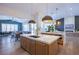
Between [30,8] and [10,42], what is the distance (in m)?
0.90

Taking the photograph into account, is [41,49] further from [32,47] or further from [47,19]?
[47,19]

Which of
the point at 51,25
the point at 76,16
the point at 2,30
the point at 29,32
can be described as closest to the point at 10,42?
the point at 2,30

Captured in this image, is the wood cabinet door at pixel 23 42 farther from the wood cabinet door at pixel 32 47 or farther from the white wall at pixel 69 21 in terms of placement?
the white wall at pixel 69 21

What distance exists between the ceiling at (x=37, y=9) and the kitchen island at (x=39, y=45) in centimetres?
56

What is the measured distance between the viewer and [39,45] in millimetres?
2785

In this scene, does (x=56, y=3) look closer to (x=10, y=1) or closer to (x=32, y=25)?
(x=32, y=25)

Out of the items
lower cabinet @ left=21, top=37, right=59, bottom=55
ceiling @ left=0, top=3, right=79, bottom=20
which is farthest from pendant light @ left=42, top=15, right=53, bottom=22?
lower cabinet @ left=21, top=37, right=59, bottom=55

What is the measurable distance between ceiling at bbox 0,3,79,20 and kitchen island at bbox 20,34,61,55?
562 mm

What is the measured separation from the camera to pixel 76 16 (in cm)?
271

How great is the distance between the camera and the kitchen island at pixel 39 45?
8.84 ft

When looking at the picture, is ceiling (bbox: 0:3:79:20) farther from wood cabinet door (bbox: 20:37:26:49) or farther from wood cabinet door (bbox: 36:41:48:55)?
wood cabinet door (bbox: 36:41:48:55)

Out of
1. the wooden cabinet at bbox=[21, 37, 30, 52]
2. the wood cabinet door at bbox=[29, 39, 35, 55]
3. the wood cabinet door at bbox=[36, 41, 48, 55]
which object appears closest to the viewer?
the wood cabinet door at bbox=[36, 41, 48, 55]

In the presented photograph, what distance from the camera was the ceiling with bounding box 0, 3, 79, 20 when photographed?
2.69m

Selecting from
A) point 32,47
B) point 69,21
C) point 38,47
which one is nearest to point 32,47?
point 32,47
